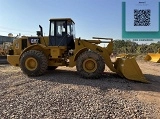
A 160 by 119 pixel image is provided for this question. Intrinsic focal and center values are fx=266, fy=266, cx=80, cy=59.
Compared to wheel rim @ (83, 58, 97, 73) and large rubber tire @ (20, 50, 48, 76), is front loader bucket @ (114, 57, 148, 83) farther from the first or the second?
large rubber tire @ (20, 50, 48, 76)

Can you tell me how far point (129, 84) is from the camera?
1006 cm

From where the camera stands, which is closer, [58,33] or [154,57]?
[58,33]

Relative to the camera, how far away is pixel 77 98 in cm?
732

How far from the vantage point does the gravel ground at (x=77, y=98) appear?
5988 millimetres

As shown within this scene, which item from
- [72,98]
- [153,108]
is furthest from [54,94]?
[153,108]

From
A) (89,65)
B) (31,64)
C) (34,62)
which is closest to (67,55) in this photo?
(89,65)

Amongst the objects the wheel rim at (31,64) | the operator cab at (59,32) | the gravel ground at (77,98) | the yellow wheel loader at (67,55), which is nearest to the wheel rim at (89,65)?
the yellow wheel loader at (67,55)

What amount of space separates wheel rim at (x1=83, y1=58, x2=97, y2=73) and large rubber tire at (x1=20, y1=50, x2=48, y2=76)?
1694 mm

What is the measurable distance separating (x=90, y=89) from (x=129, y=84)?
2.08 meters

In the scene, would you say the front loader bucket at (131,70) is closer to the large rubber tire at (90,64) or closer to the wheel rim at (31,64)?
the large rubber tire at (90,64)

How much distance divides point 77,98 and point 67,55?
4549 mm

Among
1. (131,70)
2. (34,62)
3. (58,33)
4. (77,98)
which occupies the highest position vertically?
(58,33)

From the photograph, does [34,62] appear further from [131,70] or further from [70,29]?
[131,70]

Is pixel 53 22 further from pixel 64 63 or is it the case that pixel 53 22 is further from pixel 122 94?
pixel 122 94
